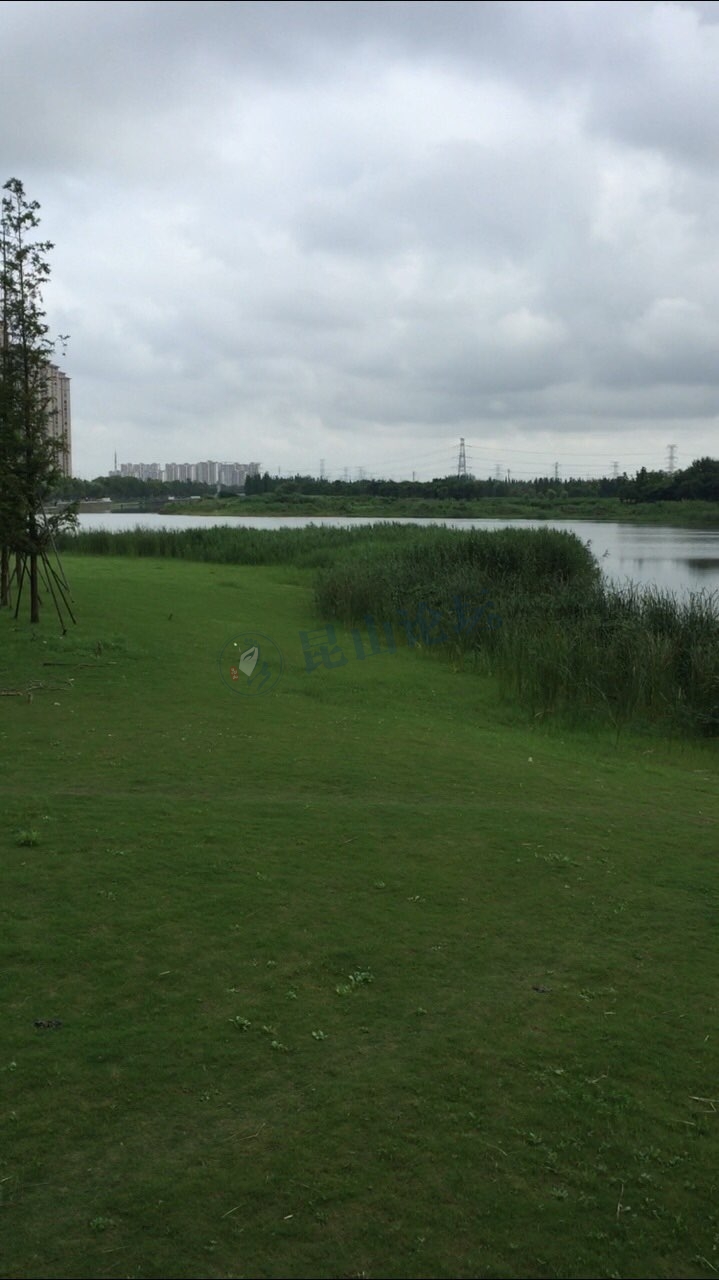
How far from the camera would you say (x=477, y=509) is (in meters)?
73.1

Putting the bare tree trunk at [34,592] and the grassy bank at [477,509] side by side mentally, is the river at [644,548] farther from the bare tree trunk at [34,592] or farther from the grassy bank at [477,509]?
the bare tree trunk at [34,592]

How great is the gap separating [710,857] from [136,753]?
179 inches

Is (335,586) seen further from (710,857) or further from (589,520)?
(589,520)

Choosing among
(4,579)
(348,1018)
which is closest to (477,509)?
(4,579)

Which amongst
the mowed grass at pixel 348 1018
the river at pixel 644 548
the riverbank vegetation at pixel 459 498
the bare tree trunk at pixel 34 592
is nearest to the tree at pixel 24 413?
the bare tree trunk at pixel 34 592

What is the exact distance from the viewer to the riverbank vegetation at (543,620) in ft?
43.7

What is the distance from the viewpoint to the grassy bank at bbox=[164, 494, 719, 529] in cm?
6931

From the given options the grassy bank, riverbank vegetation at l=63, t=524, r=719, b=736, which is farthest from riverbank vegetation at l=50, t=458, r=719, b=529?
riverbank vegetation at l=63, t=524, r=719, b=736

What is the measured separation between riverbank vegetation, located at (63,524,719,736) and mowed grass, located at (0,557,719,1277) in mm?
4614

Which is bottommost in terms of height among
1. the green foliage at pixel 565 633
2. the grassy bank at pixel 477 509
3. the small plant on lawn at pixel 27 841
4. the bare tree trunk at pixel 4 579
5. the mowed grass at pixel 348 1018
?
the mowed grass at pixel 348 1018

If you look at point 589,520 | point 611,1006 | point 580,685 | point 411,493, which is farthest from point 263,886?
point 411,493

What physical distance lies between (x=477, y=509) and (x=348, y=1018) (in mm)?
70336

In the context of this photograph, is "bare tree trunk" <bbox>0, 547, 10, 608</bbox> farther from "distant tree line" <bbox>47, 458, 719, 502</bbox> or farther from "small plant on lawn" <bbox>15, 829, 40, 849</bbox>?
"distant tree line" <bbox>47, 458, 719, 502</bbox>

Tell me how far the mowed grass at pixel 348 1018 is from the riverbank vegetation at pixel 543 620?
461 cm
